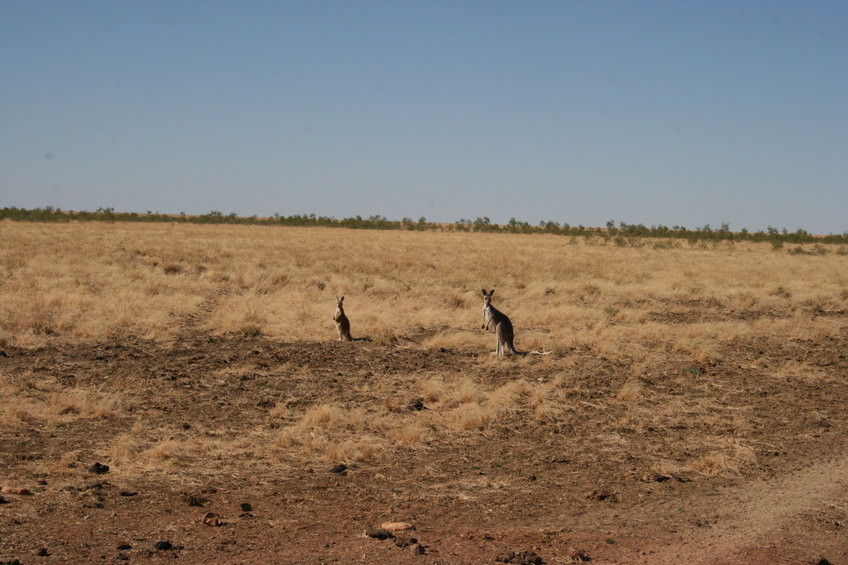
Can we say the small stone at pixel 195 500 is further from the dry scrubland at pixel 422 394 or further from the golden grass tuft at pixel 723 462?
the golden grass tuft at pixel 723 462

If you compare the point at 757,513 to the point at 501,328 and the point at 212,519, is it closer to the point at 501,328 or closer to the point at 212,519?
the point at 212,519

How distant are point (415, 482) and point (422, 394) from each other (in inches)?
145

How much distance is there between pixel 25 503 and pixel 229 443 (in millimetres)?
2450

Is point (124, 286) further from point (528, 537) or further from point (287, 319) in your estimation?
point (528, 537)

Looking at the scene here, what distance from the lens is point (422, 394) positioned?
444 inches

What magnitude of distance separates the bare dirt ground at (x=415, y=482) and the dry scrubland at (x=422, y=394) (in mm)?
46

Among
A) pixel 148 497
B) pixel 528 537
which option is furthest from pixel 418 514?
pixel 148 497

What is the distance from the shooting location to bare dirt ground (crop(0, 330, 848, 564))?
5871 mm

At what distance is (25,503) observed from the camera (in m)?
6.47

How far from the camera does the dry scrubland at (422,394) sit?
7348 mm

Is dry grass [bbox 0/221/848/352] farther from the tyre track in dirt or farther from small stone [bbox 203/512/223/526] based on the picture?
small stone [bbox 203/512/223/526]

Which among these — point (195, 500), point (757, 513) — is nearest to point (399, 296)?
point (195, 500)

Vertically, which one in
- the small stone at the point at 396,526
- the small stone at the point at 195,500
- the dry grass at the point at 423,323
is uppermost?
the dry grass at the point at 423,323

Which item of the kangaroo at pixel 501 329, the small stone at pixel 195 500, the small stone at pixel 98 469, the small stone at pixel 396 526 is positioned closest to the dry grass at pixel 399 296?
the kangaroo at pixel 501 329
